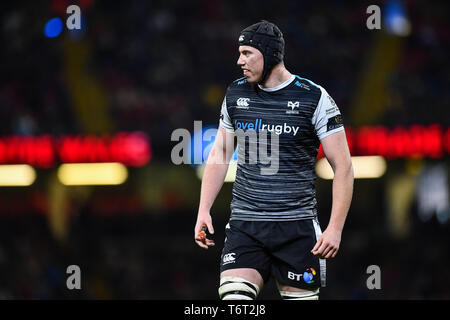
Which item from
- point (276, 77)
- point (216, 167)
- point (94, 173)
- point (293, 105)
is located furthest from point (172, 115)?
point (293, 105)

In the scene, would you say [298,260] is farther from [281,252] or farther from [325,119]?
[325,119]

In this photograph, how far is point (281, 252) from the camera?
5.52 meters

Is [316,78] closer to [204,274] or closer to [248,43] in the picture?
[204,274]

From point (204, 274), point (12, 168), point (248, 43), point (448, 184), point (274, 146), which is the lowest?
point (204, 274)

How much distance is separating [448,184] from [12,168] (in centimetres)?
1229

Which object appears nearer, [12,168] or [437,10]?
[12,168]

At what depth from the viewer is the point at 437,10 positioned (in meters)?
25.2

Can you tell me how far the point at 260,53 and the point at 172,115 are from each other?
14.1 m

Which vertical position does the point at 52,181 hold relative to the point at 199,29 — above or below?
below

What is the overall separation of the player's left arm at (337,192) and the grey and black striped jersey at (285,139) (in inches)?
3.8

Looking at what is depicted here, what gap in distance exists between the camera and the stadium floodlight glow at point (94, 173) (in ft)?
60.5

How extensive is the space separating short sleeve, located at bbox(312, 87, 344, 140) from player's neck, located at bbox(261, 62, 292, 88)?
0.32 metres

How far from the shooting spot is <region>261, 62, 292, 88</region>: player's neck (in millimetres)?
5555

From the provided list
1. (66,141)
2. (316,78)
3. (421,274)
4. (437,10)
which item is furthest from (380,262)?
(437,10)
